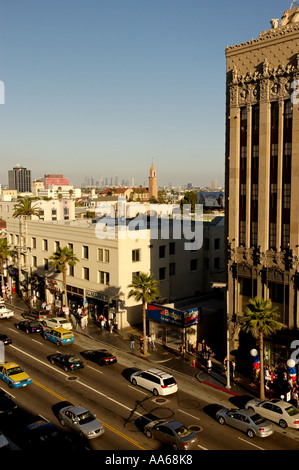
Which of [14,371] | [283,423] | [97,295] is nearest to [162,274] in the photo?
[97,295]

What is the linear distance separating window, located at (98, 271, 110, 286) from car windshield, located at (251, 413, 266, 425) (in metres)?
29.0

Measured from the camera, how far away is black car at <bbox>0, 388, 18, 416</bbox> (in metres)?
30.1

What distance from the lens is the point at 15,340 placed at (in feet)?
159

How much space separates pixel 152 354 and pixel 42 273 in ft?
93.5

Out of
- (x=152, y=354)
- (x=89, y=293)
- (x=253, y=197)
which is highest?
(x=253, y=197)

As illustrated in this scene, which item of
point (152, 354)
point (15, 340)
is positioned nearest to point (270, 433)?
point (152, 354)

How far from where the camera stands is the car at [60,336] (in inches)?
1837

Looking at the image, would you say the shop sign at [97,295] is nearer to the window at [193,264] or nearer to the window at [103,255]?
the window at [103,255]

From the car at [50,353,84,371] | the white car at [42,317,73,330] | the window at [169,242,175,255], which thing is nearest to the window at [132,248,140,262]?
the window at [169,242,175,255]

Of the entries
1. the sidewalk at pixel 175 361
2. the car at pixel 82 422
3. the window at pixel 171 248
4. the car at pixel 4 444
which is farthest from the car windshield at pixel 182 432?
the window at pixel 171 248

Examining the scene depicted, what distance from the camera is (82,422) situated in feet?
90.9

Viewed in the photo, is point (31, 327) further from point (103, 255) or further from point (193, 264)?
point (193, 264)

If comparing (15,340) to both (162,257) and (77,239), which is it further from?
(162,257)
